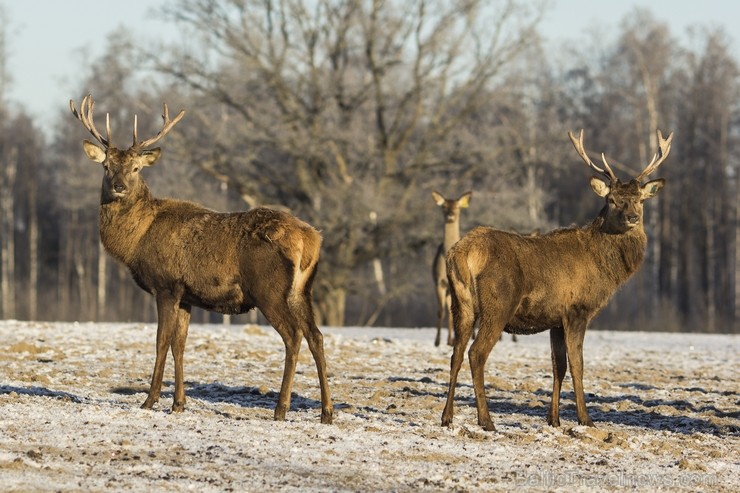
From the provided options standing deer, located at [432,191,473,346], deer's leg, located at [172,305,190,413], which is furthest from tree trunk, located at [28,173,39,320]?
deer's leg, located at [172,305,190,413]

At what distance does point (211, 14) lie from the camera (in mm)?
32219

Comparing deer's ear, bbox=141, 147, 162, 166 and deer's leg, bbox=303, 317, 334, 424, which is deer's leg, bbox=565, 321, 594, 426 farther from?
deer's ear, bbox=141, 147, 162, 166

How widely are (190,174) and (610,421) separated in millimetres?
22152

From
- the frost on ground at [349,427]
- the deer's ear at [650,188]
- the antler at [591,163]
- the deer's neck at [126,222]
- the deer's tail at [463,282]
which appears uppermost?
the antler at [591,163]

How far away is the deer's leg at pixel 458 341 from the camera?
9984mm

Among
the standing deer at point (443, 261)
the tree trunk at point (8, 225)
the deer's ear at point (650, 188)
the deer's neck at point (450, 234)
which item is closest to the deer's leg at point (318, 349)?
the deer's ear at point (650, 188)

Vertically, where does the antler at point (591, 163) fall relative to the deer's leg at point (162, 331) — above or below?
above

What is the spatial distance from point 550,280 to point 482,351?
1018 millimetres

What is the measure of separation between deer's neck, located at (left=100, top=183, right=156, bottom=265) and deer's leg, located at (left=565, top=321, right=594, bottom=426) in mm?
3983

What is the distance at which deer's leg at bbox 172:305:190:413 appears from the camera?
10.2 meters

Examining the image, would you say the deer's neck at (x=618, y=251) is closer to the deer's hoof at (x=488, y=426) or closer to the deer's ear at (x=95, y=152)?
the deer's hoof at (x=488, y=426)

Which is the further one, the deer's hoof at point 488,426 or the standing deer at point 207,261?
the standing deer at point 207,261

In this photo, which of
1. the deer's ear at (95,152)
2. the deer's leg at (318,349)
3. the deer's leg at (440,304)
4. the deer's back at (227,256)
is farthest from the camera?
the deer's leg at (440,304)

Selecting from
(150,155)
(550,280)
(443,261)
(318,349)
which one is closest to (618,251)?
(550,280)
